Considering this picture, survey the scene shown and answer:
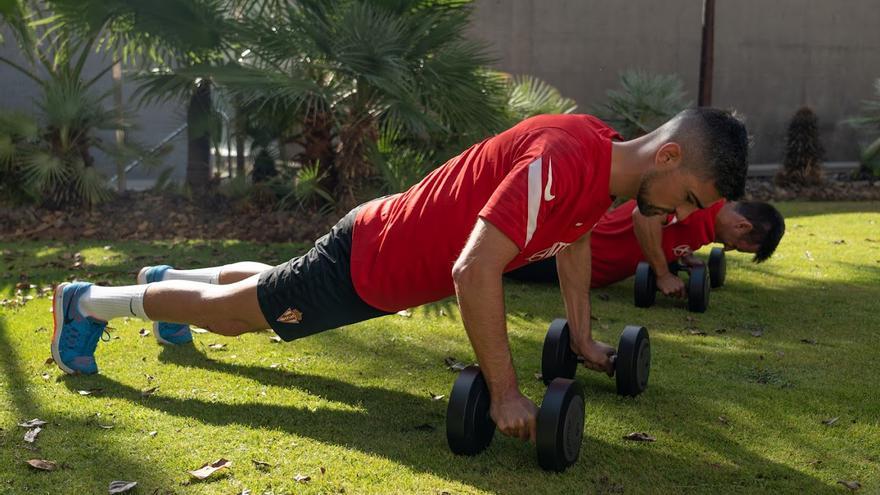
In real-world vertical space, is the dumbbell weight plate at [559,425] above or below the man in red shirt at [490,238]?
below

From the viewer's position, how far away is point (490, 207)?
9.85ft

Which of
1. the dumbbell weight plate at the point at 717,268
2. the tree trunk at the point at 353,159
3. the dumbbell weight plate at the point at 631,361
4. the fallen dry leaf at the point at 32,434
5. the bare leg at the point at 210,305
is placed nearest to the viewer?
the fallen dry leaf at the point at 32,434

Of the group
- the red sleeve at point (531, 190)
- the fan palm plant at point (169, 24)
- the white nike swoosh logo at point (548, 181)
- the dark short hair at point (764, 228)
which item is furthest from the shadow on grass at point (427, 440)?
the fan palm plant at point (169, 24)

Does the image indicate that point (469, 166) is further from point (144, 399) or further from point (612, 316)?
point (612, 316)

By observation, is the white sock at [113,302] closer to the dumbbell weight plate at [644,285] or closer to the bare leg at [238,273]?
the bare leg at [238,273]

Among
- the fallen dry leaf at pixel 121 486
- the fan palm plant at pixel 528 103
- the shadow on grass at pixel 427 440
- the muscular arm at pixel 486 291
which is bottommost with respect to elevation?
the shadow on grass at pixel 427 440

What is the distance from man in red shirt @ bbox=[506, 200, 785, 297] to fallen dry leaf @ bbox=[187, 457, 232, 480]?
3.39 metres

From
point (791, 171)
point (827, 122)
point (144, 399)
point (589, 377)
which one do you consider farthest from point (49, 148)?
point (827, 122)

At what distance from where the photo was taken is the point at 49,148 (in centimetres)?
992

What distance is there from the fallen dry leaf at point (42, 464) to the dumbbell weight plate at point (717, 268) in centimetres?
494

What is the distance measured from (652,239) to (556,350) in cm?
205

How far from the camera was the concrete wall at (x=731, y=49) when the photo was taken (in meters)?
14.6

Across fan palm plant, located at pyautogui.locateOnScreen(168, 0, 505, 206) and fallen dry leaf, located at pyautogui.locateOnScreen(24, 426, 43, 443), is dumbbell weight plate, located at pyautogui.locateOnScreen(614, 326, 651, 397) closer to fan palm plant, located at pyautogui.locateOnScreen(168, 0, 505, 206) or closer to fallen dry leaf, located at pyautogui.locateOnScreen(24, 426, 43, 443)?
fallen dry leaf, located at pyautogui.locateOnScreen(24, 426, 43, 443)

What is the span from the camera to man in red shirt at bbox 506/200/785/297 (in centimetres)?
596
